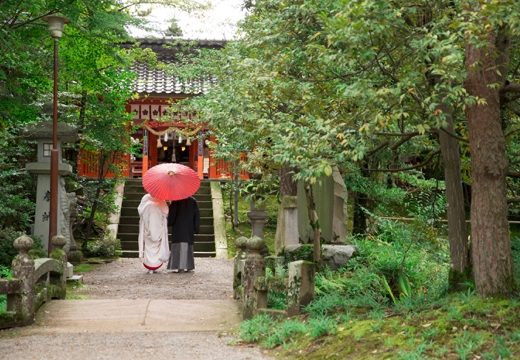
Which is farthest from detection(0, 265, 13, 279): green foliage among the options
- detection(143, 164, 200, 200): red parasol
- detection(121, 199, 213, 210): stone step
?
detection(121, 199, 213, 210): stone step

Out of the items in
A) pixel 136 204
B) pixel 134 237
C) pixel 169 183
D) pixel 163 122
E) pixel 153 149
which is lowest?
pixel 134 237

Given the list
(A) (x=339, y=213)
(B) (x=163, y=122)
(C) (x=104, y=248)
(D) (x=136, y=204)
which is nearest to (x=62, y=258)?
(A) (x=339, y=213)

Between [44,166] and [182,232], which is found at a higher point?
[44,166]

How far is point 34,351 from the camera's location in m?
7.25

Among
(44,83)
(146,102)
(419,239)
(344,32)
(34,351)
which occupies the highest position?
(146,102)

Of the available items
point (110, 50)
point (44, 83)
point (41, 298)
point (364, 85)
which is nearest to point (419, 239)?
point (364, 85)

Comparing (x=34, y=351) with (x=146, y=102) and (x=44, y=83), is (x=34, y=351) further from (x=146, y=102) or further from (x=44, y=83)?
(x=146, y=102)

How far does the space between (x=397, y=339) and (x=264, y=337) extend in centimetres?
172

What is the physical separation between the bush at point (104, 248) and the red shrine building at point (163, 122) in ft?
12.0

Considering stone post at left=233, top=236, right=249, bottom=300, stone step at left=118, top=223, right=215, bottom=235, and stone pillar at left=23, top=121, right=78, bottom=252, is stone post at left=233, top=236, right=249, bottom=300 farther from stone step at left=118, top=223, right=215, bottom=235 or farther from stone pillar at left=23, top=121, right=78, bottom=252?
stone step at left=118, top=223, right=215, bottom=235

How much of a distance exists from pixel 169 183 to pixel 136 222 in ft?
25.3

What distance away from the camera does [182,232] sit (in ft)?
50.2

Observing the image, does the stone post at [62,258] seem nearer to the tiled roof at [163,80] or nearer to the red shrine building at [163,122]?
the red shrine building at [163,122]

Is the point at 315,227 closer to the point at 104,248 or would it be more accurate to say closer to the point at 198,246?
the point at 104,248
